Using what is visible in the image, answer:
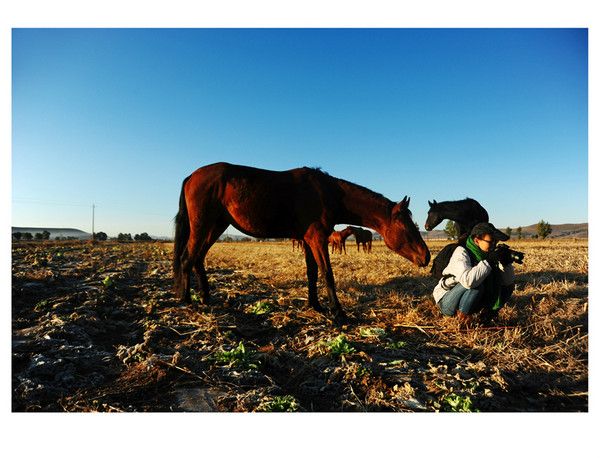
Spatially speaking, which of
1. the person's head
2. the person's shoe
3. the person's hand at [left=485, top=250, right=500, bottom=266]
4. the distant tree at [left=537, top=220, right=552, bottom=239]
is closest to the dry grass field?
→ the person's shoe

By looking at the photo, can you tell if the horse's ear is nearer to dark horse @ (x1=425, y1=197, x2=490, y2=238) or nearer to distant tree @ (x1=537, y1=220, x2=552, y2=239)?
dark horse @ (x1=425, y1=197, x2=490, y2=238)

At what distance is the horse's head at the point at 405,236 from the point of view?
5531 millimetres

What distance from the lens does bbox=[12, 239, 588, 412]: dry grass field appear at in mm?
2871

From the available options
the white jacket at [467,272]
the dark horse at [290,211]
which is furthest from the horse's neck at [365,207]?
the white jacket at [467,272]

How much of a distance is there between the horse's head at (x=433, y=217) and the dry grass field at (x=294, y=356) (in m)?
1.80

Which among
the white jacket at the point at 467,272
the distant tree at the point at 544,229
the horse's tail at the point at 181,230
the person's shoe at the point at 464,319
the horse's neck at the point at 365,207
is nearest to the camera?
the white jacket at the point at 467,272

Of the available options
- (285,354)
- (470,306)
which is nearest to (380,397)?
(285,354)

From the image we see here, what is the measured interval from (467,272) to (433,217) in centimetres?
310

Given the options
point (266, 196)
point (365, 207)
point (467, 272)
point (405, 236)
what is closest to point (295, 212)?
point (266, 196)

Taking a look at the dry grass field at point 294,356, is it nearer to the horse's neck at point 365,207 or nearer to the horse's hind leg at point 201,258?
the horse's hind leg at point 201,258

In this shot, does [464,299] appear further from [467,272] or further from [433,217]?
[433,217]

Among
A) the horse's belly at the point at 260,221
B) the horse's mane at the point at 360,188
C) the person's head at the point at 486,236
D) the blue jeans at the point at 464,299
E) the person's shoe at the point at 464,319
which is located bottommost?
the person's shoe at the point at 464,319

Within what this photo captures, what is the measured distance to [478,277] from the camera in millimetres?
4164

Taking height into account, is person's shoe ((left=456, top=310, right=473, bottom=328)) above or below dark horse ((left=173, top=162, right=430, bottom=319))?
below
